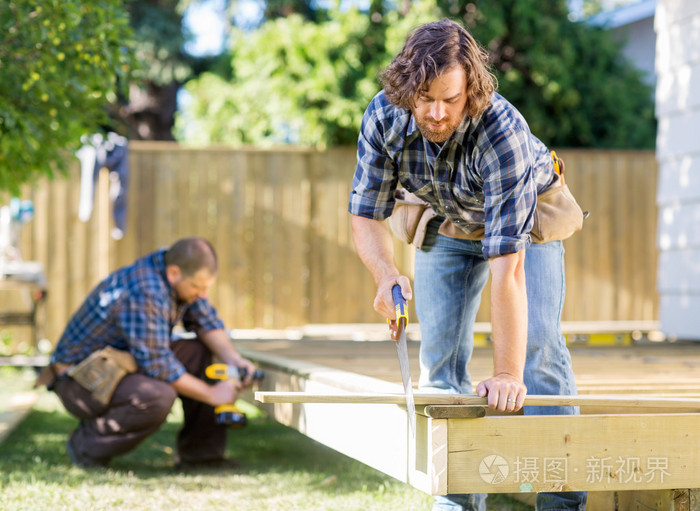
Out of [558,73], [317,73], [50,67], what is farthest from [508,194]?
[558,73]

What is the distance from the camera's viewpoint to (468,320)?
2867mm

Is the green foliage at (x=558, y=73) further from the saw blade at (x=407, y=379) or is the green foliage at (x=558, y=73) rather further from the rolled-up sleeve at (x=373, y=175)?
the saw blade at (x=407, y=379)

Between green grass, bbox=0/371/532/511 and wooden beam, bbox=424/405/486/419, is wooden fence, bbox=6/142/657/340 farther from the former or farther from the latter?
wooden beam, bbox=424/405/486/419

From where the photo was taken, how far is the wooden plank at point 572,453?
7.70ft

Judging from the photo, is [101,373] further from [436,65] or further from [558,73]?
[558,73]

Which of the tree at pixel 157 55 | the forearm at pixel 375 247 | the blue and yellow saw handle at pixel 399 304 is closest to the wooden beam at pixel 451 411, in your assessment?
the blue and yellow saw handle at pixel 399 304

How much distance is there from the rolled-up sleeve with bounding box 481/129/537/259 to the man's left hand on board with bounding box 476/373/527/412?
1.04 feet

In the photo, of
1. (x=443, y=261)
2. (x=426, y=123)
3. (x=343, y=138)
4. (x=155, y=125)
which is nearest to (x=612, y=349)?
(x=443, y=261)

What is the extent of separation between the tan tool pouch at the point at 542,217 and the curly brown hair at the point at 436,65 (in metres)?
0.47

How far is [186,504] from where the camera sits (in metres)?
3.39

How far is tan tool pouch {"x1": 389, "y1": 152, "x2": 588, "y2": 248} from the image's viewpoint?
2643 millimetres

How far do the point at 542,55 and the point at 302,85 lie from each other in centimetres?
280

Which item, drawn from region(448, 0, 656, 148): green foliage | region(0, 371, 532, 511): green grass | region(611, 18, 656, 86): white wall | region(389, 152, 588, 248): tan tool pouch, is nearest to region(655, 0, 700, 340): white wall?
region(0, 371, 532, 511): green grass

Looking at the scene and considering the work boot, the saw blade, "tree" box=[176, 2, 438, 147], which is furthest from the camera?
"tree" box=[176, 2, 438, 147]
